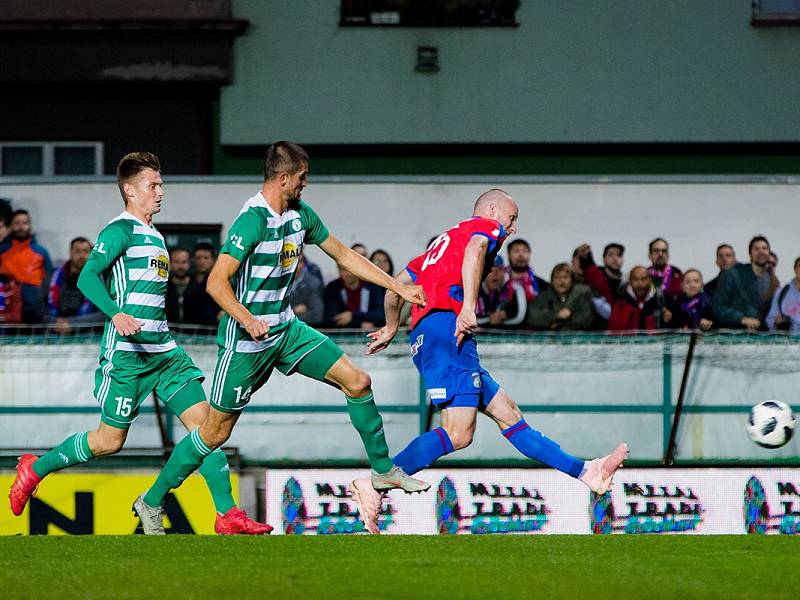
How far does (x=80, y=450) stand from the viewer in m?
8.81

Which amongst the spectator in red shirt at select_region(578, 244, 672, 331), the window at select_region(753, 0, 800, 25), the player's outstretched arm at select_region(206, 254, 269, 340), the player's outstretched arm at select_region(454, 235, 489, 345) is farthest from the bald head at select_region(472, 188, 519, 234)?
the window at select_region(753, 0, 800, 25)

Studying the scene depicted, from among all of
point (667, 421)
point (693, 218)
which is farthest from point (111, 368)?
point (693, 218)

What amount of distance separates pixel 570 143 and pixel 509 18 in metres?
1.89

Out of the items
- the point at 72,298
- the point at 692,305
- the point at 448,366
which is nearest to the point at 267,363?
the point at 448,366

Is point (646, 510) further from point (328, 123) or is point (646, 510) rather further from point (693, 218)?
point (328, 123)

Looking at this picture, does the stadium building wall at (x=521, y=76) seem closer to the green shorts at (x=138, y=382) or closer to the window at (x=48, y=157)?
the window at (x=48, y=157)

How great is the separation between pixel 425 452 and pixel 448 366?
50cm

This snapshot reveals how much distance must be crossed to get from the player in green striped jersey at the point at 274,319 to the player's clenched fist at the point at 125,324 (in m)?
0.47

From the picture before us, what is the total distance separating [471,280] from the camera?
8.40m

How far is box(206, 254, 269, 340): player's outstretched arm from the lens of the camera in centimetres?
777

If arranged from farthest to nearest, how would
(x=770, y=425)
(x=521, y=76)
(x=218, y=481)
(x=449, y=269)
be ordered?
1. (x=521, y=76)
2. (x=770, y=425)
3. (x=449, y=269)
4. (x=218, y=481)

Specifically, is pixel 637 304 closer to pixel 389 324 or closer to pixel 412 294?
pixel 389 324

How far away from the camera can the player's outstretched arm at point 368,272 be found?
8.30 m

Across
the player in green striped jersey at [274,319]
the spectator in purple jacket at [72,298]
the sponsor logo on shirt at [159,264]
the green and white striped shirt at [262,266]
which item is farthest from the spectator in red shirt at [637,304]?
the green and white striped shirt at [262,266]
